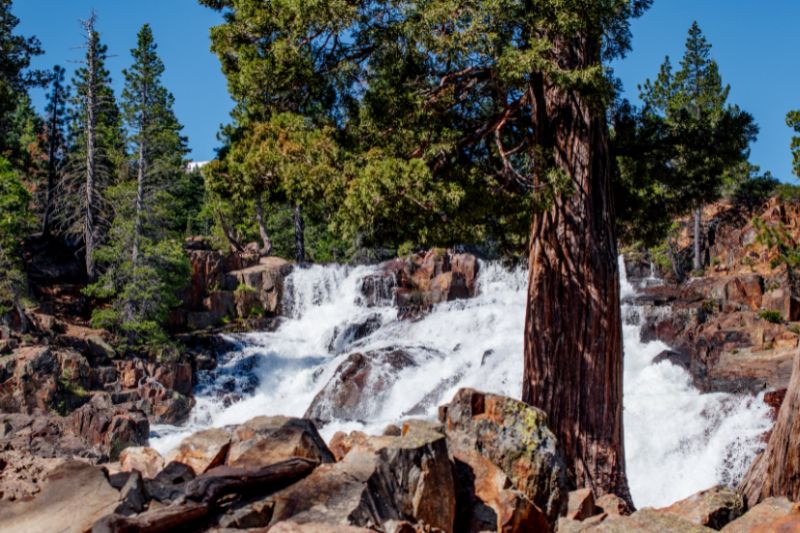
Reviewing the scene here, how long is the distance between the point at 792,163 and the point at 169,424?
1867 centimetres

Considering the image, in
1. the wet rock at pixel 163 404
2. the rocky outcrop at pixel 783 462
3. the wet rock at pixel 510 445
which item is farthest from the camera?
the wet rock at pixel 163 404

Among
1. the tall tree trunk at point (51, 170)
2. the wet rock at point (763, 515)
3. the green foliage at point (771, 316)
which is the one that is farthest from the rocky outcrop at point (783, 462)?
the tall tree trunk at point (51, 170)

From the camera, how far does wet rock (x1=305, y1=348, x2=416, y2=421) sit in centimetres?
1856

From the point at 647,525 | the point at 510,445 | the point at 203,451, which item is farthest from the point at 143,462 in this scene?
the point at 647,525

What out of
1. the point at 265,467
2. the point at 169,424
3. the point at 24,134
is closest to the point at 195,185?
the point at 24,134

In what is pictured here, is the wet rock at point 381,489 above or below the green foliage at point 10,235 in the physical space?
below

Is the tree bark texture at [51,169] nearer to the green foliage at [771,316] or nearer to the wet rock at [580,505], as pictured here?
the green foliage at [771,316]

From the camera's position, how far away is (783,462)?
6.21 meters

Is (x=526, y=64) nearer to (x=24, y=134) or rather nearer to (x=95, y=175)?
(x=95, y=175)

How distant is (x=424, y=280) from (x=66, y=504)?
2872 cm

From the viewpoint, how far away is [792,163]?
1642cm

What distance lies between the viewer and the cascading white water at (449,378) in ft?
46.1

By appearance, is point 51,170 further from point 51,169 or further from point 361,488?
point 361,488

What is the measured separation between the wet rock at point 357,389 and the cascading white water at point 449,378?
11cm
